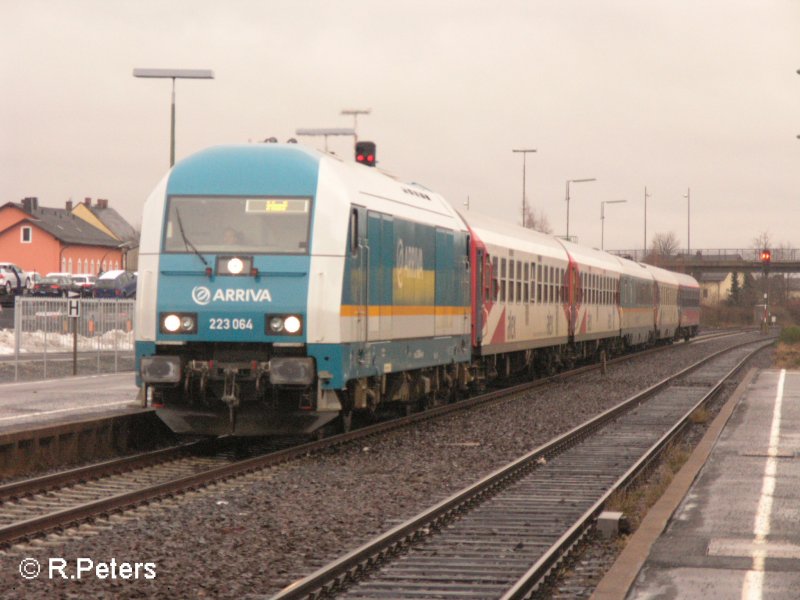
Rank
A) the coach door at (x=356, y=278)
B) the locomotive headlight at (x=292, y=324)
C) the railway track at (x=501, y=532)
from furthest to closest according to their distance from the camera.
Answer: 1. the coach door at (x=356, y=278)
2. the locomotive headlight at (x=292, y=324)
3. the railway track at (x=501, y=532)

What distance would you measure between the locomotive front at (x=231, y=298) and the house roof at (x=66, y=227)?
94489 mm

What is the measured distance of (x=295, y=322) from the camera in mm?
15438

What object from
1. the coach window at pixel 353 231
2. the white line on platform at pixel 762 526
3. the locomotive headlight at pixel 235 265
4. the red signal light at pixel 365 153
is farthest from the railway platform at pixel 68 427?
the white line on platform at pixel 762 526

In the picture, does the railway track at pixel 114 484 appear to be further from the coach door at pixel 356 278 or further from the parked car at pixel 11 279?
the parked car at pixel 11 279

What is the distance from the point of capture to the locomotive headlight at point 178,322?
1571cm

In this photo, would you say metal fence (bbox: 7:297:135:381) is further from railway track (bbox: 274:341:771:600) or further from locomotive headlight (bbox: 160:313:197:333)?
railway track (bbox: 274:341:771:600)

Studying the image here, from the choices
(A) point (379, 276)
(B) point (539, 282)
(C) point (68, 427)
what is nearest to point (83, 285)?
(B) point (539, 282)

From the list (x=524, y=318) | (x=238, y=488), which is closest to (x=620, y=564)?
(x=238, y=488)

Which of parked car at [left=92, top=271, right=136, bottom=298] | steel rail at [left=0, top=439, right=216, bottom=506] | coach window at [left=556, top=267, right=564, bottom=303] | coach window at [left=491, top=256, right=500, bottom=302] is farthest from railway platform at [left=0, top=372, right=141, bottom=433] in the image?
parked car at [left=92, top=271, right=136, bottom=298]

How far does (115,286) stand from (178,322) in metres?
55.1

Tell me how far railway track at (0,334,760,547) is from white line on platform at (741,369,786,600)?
5.17m

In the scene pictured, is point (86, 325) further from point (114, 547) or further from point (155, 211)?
point (114, 547)

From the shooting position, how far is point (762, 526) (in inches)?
419

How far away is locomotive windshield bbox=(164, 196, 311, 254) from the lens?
15688mm
